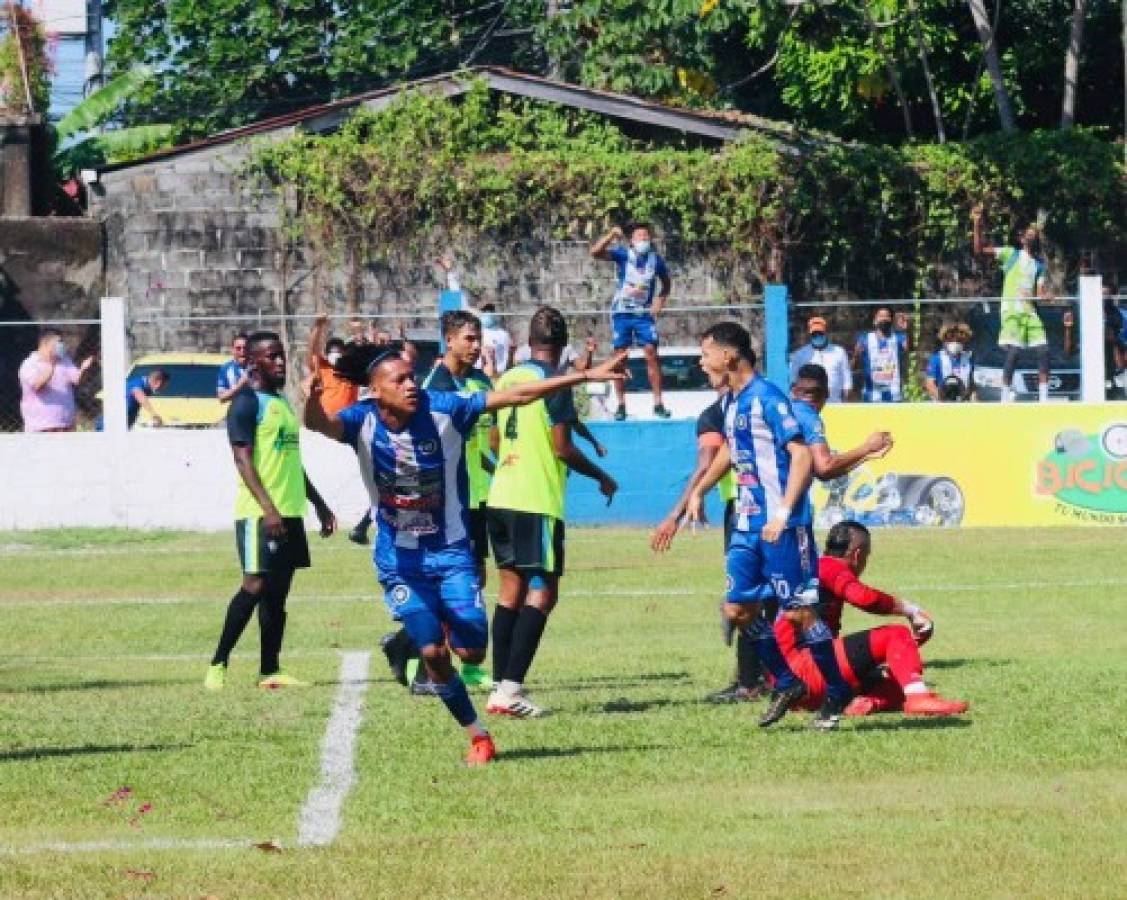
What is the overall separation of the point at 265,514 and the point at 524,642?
2280 millimetres

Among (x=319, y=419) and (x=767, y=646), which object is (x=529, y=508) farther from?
(x=319, y=419)

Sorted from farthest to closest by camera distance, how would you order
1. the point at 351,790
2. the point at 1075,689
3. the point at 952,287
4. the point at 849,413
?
the point at 952,287, the point at 849,413, the point at 1075,689, the point at 351,790

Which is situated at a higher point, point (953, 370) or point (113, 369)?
point (113, 369)

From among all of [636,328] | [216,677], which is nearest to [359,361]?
[216,677]

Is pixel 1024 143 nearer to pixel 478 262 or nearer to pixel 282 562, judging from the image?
pixel 478 262

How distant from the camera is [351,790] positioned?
9.66 meters

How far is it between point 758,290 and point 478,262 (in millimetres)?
3877

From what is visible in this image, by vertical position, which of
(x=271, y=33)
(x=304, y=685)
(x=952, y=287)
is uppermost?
(x=271, y=33)

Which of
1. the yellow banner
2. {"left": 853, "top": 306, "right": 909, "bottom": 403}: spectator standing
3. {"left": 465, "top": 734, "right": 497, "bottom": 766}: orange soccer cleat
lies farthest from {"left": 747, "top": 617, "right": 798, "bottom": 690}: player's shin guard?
{"left": 853, "top": 306, "right": 909, "bottom": 403}: spectator standing

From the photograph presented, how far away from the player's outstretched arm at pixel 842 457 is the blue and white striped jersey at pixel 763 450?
195 mm

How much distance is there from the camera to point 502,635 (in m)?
12.5

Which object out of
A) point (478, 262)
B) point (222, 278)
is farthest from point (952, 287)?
point (222, 278)

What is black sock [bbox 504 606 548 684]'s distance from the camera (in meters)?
12.2

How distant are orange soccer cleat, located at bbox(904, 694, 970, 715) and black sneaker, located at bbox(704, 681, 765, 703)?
3.72 ft
